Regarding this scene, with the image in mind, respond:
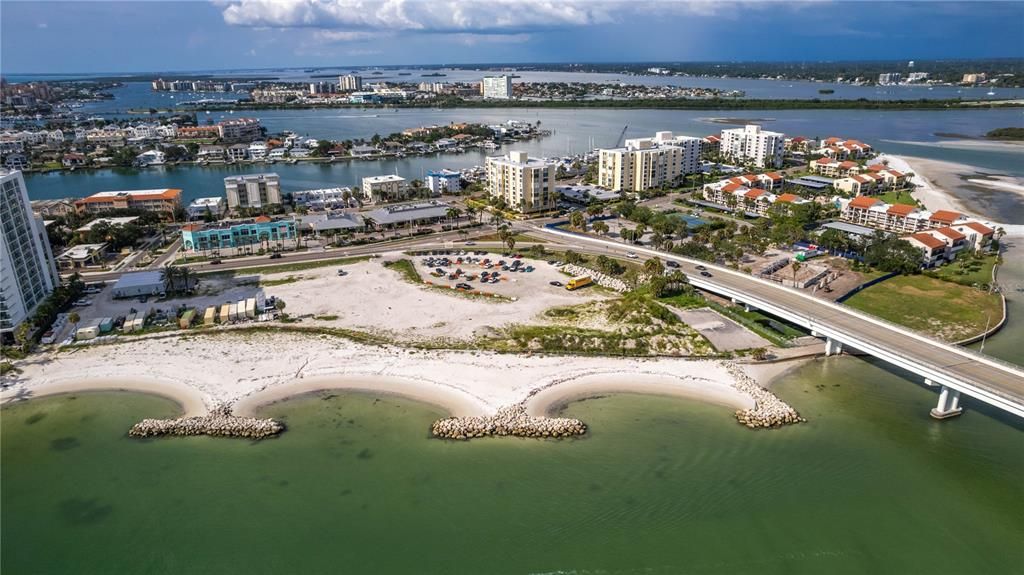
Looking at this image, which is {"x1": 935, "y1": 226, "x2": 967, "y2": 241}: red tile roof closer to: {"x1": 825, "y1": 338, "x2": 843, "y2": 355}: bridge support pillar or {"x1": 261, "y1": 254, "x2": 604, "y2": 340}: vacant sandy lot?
{"x1": 825, "y1": 338, "x2": 843, "y2": 355}: bridge support pillar

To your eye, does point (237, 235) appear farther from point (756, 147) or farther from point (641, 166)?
point (756, 147)

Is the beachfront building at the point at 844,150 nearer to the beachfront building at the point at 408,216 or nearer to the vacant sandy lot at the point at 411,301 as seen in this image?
the beachfront building at the point at 408,216

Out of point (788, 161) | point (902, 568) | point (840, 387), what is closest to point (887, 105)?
point (788, 161)

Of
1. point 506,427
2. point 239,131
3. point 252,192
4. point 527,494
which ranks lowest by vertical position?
point 527,494

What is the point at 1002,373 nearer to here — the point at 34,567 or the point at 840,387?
the point at 840,387

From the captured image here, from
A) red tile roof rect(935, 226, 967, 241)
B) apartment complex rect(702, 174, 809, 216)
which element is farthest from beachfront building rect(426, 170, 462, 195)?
red tile roof rect(935, 226, 967, 241)

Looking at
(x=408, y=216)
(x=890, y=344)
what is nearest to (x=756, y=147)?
(x=408, y=216)
